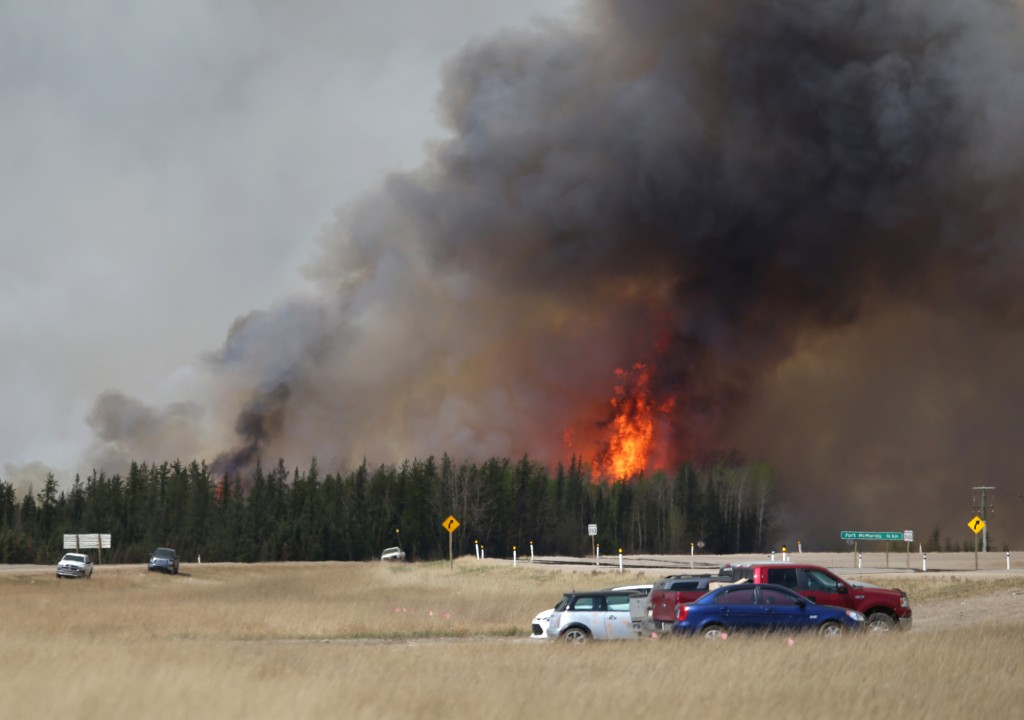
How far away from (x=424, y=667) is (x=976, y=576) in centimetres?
4029

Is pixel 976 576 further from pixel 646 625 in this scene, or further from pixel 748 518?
pixel 748 518

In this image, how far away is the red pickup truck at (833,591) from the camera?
31484mm

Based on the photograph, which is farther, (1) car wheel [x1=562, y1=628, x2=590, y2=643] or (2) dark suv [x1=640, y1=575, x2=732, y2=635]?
(1) car wheel [x1=562, y1=628, x2=590, y2=643]

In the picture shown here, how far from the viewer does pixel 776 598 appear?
28.7 meters

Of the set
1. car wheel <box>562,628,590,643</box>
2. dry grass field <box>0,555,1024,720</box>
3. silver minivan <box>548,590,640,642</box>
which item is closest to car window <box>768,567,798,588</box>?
silver minivan <box>548,590,640,642</box>

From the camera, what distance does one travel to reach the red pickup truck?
31.5 meters

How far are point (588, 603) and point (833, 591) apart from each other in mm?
6299

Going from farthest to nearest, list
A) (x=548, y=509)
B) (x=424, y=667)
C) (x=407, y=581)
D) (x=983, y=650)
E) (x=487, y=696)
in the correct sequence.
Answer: (x=548, y=509) → (x=407, y=581) → (x=983, y=650) → (x=424, y=667) → (x=487, y=696)

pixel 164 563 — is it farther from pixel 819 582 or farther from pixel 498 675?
pixel 498 675

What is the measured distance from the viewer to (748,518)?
13400 centimetres

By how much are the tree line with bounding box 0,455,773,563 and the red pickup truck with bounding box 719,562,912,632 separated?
9084 centimetres

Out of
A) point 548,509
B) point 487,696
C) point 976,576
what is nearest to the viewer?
point 487,696

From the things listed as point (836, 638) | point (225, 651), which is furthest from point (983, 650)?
point (225, 651)

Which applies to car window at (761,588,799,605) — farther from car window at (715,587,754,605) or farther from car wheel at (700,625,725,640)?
car wheel at (700,625,725,640)
